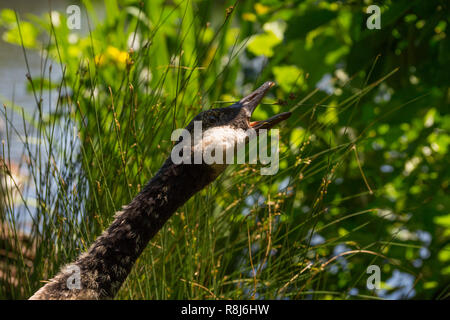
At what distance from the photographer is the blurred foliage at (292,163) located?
1531 millimetres

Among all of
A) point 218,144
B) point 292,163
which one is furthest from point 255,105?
Answer: point 292,163

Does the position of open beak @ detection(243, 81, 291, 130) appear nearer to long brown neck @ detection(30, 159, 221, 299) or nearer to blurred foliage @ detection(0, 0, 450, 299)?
blurred foliage @ detection(0, 0, 450, 299)

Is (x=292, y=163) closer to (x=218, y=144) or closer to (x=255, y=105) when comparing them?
(x=255, y=105)

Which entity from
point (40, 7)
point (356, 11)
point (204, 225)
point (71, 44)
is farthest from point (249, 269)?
point (40, 7)

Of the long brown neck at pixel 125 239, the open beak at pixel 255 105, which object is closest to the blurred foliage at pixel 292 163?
the open beak at pixel 255 105

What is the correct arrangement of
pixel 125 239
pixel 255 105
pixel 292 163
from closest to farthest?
pixel 125 239
pixel 255 105
pixel 292 163

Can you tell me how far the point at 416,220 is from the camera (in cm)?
196

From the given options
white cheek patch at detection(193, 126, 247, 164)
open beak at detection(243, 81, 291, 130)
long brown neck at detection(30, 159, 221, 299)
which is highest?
open beak at detection(243, 81, 291, 130)

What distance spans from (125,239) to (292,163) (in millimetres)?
773

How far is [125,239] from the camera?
3.84 feet

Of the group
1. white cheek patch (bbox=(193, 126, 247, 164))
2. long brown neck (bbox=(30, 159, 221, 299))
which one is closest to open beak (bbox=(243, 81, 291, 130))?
white cheek patch (bbox=(193, 126, 247, 164))

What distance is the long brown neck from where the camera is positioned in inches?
45.3

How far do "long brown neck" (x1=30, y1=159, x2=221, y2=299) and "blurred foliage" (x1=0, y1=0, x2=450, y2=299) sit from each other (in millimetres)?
229
